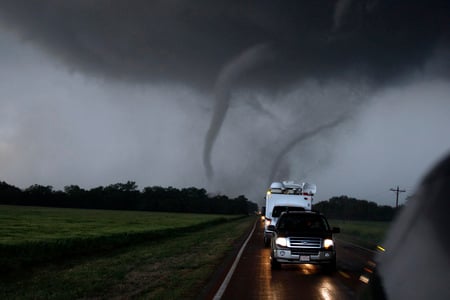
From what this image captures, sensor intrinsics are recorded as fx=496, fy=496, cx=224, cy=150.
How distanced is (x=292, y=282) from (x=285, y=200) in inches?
477

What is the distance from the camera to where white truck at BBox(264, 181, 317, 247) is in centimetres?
2542

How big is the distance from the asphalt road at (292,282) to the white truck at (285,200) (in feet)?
19.8

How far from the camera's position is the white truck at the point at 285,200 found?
25.4 metres

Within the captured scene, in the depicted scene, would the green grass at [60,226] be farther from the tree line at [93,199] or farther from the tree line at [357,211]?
the tree line at [93,199]

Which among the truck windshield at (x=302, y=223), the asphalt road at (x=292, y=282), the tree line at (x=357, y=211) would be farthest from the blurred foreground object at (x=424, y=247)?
the tree line at (x=357, y=211)

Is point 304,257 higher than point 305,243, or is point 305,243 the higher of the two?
point 305,243

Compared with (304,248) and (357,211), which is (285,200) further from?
(357,211)

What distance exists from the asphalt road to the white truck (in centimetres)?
605

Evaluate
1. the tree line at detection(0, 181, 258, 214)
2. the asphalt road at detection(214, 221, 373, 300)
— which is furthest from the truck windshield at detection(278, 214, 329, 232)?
the tree line at detection(0, 181, 258, 214)

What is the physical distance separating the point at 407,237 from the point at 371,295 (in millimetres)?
542

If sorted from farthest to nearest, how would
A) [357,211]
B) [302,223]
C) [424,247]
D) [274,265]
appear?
[357,211] → [302,223] → [274,265] → [424,247]

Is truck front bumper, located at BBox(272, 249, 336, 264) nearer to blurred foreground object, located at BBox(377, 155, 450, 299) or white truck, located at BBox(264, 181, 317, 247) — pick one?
white truck, located at BBox(264, 181, 317, 247)

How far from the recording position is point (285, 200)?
25672mm

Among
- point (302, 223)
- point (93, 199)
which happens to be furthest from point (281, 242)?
point (93, 199)
